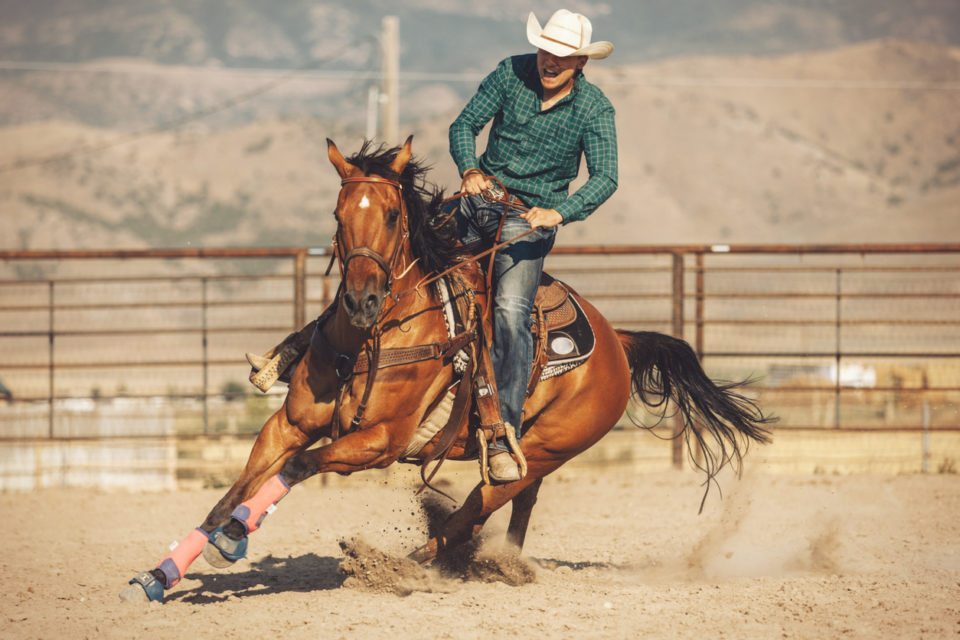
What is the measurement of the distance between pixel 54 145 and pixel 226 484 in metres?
87.3

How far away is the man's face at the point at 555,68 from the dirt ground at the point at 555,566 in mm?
2349

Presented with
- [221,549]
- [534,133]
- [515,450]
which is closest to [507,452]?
[515,450]

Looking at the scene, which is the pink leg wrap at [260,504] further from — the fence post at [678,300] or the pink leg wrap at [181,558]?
the fence post at [678,300]

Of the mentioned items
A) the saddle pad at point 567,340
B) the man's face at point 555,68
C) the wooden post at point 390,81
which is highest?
the wooden post at point 390,81

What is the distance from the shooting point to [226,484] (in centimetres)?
869

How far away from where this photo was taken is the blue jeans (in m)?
4.87

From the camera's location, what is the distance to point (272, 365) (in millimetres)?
4754

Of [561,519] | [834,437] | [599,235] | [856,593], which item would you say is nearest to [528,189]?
[856,593]

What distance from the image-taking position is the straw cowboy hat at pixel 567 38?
4645mm

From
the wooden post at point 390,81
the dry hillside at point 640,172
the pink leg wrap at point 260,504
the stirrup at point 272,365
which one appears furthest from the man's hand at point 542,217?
the dry hillside at point 640,172

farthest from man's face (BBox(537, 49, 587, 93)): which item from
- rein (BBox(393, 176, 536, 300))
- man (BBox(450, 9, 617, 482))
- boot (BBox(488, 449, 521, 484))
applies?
boot (BBox(488, 449, 521, 484))

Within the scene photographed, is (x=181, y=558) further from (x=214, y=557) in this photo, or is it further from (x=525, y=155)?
(x=525, y=155)

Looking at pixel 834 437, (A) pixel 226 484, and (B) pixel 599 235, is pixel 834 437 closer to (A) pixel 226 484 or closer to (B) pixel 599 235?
(A) pixel 226 484

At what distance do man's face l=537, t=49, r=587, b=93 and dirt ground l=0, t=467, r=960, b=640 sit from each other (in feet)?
7.71
